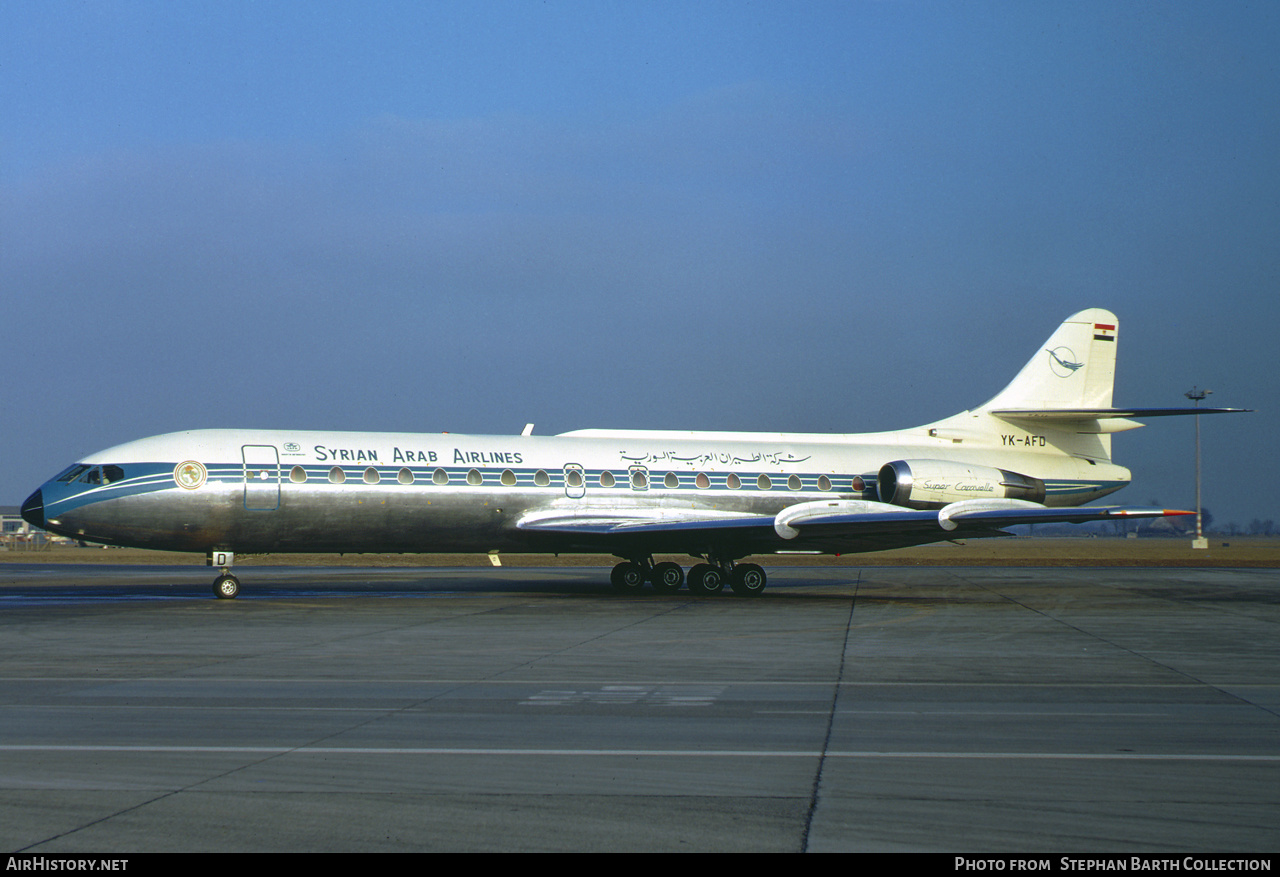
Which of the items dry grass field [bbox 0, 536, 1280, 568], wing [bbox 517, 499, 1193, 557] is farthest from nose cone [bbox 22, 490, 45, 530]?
dry grass field [bbox 0, 536, 1280, 568]

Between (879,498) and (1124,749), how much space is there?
20063 mm

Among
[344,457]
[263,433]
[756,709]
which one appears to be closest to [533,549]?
[344,457]

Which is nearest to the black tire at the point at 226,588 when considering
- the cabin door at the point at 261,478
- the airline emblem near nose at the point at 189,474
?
the cabin door at the point at 261,478

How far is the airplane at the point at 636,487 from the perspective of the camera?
23.3 meters

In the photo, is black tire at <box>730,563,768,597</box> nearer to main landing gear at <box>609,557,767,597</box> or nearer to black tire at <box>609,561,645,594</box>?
main landing gear at <box>609,557,767,597</box>

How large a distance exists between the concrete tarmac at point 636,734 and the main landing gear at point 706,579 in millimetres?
6897

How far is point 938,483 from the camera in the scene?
89.3 ft

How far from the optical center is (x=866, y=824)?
618 centimetres

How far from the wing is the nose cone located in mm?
9662

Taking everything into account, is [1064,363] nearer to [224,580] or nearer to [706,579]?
[706,579]

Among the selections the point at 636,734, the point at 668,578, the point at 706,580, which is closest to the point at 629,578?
the point at 668,578

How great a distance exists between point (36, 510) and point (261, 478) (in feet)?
14.4
